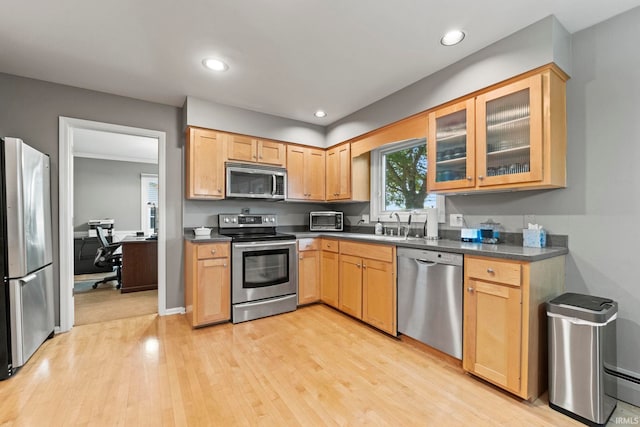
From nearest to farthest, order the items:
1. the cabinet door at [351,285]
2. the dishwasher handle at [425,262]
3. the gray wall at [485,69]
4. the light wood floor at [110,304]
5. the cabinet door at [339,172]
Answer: the gray wall at [485,69] → the dishwasher handle at [425,262] → the cabinet door at [351,285] → the light wood floor at [110,304] → the cabinet door at [339,172]

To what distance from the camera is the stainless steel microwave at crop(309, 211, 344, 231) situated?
413 cm

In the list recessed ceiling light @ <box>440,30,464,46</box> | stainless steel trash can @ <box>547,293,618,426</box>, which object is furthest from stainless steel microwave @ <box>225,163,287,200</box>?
stainless steel trash can @ <box>547,293,618,426</box>

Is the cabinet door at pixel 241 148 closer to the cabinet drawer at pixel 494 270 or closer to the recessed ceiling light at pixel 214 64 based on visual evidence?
the recessed ceiling light at pixel 214 64

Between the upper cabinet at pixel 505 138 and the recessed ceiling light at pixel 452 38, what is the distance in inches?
18.5

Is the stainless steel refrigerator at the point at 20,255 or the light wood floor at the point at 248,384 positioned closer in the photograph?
the light wood floor at the point at 248,384

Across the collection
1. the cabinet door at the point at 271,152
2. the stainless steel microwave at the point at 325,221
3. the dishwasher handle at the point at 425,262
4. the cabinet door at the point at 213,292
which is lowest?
the cabinet door at the point at 213,292

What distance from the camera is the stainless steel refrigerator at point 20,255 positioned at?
2104 mm

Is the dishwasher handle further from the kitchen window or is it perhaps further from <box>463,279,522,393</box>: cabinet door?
the kitchen window

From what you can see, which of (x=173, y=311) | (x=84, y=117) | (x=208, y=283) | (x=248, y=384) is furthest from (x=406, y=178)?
(x=84, y=117)

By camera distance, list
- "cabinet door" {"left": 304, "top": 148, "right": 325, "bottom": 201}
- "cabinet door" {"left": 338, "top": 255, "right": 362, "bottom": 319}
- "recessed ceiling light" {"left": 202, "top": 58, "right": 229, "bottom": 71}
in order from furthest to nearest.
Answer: "cabinet door" {"left": 304, "top": 148, "right": 325, "bottom": 201}
"cabinet door" {"left": 338, "top": 255, "right": 362, "bottom": 319}
"recessed ceiling light" {"left": 202, "top": 58, "right": 229, "bottom": 71}

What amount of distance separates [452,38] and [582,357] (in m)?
2.28

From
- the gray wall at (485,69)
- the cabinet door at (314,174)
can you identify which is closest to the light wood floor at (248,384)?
the cabinet door at (314,174)

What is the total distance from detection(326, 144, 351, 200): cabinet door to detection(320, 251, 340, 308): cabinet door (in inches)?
33.7

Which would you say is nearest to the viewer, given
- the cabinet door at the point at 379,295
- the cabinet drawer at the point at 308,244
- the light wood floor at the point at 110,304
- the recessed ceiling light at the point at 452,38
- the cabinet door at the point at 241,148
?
the recessed ceiling light at the point at 452,38
